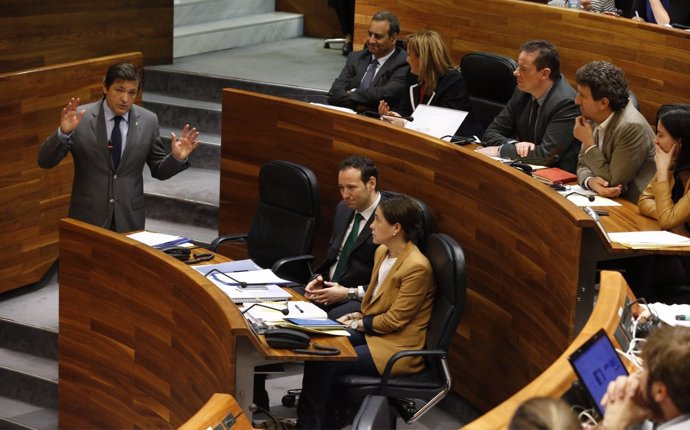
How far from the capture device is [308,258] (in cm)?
527

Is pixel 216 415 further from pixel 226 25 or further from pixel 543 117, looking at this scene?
pixel 226 25

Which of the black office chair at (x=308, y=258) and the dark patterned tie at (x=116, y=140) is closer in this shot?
the black office chair at (x=308, y=258)

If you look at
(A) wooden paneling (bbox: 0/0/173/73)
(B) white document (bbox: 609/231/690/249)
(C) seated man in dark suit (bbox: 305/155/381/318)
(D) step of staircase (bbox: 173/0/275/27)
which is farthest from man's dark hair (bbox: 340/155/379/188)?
(D) step of staircase (bbox: 173/0/275/27)

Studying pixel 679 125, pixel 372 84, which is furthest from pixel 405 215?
pixel 372 84

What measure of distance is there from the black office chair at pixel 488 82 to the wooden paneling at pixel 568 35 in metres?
0.64

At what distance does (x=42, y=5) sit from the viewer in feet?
23.2

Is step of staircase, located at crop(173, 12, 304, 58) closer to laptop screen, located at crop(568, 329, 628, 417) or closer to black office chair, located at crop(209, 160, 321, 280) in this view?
black office chair, located at crop(209, 160, 321, 280)

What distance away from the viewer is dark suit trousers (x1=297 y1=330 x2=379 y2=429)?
4266 millimetres

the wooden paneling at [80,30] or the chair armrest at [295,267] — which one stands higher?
the wooden paneling at [80,30]

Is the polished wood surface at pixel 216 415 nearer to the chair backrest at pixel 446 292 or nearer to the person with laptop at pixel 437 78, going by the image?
the chair backrest at pixel 446 292

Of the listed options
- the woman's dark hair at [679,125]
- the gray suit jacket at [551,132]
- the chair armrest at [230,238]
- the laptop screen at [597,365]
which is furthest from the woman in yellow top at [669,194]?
the chair armrest at [230,238]

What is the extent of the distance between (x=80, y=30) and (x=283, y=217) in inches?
105

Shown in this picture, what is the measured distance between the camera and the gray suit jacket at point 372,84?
6.20m

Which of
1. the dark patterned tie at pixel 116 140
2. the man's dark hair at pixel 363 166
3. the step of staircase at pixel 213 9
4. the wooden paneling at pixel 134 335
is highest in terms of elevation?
the man's dark hair at pixel 363 166
